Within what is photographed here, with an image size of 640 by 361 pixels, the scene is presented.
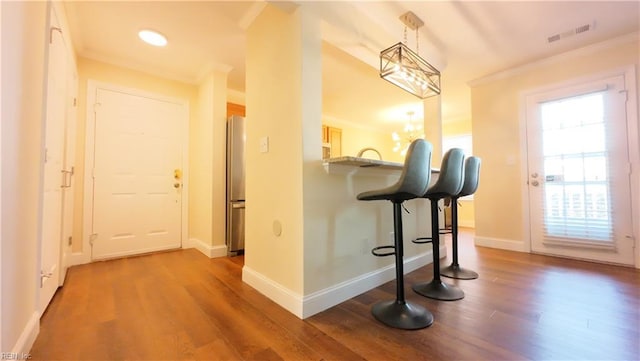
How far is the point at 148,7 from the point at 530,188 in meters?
4.69

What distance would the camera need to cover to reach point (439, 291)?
1.95 meters

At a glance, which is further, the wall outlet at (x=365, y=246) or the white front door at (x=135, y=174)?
the white front door at (x=135, y=174)

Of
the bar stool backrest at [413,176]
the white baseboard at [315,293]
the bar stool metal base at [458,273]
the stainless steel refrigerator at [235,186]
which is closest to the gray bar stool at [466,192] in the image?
the bar stool metal base at [458,273]

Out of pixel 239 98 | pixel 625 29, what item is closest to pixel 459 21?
pixel 625 29

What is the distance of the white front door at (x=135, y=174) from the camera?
304cm

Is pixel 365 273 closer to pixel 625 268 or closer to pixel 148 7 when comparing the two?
pixel 625 268

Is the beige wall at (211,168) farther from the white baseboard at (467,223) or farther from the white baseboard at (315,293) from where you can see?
the white baseboard at (467,223)

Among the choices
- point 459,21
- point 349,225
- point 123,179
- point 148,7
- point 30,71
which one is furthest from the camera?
point 123,179

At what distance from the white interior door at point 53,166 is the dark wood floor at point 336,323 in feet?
0.77

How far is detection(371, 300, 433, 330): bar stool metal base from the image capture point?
1502 millimetres

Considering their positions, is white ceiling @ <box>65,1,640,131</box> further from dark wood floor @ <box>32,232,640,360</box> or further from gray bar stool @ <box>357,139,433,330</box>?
dark wood floor @ <box>32,232,640,360</box>

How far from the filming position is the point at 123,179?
10.4 feet

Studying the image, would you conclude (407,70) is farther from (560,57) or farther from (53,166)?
(53,166)

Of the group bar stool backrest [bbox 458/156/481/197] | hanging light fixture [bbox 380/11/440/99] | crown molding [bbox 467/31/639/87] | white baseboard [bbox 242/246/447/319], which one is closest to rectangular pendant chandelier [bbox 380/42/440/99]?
hanging light fixture [bbox 380/11/440/99]
